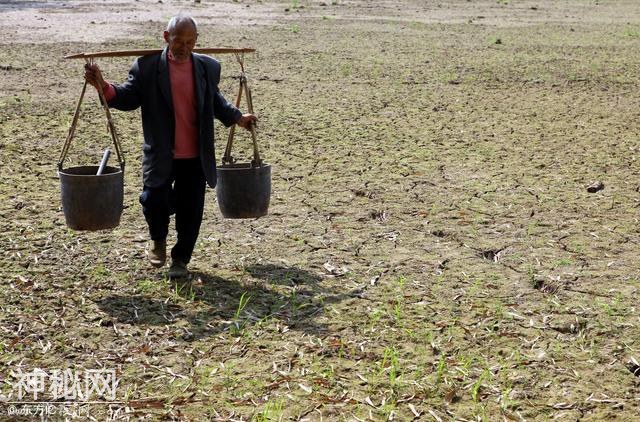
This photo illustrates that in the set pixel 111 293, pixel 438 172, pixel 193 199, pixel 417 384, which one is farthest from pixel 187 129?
pixel 438 172

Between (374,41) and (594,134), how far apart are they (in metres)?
8.80

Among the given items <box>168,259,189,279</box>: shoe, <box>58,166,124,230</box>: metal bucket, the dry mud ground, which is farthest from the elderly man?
the dry mud ground

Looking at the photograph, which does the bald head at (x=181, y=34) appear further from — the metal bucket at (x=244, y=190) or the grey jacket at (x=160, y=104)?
the metal bucket at (x=244, y=190)

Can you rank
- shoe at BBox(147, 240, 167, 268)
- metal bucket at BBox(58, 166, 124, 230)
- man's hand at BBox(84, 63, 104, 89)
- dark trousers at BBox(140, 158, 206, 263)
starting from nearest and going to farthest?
man's hand at BBox(84, 63, 104, 89)
metal bucket at BBox(58, 166, 124, 230)
dark trousers at BBox(140, 158, 206, 263)
shoe at BBox(147, 240, 167, 268)

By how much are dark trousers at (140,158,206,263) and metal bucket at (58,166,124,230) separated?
184mm

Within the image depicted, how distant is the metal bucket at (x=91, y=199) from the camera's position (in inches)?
202

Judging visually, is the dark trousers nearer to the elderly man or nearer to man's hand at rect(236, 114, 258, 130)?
the elderly man

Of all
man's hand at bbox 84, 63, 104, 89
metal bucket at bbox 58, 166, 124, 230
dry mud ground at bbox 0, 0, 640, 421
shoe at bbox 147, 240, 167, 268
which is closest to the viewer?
dry mud ground at bbox 0, 0, 640, 421

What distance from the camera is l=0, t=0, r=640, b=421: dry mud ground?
4172 millimetres

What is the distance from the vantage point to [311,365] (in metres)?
4.38

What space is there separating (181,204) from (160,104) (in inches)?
23.3

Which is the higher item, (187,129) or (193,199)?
(187,129)

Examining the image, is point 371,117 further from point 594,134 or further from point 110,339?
point 110,339

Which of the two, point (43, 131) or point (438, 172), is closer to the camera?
point (438, 172)
